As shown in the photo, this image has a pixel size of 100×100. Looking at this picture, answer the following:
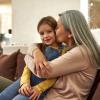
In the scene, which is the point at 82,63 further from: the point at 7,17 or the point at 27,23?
the point at 7,17

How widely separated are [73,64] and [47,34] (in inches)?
14.4

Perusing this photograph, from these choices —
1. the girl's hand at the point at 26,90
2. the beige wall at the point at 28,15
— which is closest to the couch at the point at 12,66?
the girl's hand at the point at 26,90

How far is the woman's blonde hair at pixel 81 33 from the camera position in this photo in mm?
1533

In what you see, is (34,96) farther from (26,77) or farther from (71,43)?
(71,43)

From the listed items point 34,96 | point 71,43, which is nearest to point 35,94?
point 34,96

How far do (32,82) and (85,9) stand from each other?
5.69 ft

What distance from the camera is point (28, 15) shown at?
13.8 ft

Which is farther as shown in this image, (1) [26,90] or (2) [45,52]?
(2) [45,52]

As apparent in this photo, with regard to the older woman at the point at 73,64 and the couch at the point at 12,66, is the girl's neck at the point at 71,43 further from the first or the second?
the couch at the point at 12,66

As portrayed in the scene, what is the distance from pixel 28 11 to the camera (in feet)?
13.8

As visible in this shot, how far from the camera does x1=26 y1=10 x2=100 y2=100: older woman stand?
149cm

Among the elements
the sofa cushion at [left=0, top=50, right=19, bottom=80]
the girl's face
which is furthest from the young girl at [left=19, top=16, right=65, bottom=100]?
the sofa cushion at [left=0, top=50, right=19, bottom=80]

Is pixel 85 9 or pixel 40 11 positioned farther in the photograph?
→ pixel 40 11

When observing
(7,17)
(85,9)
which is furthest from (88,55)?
(7,17)
